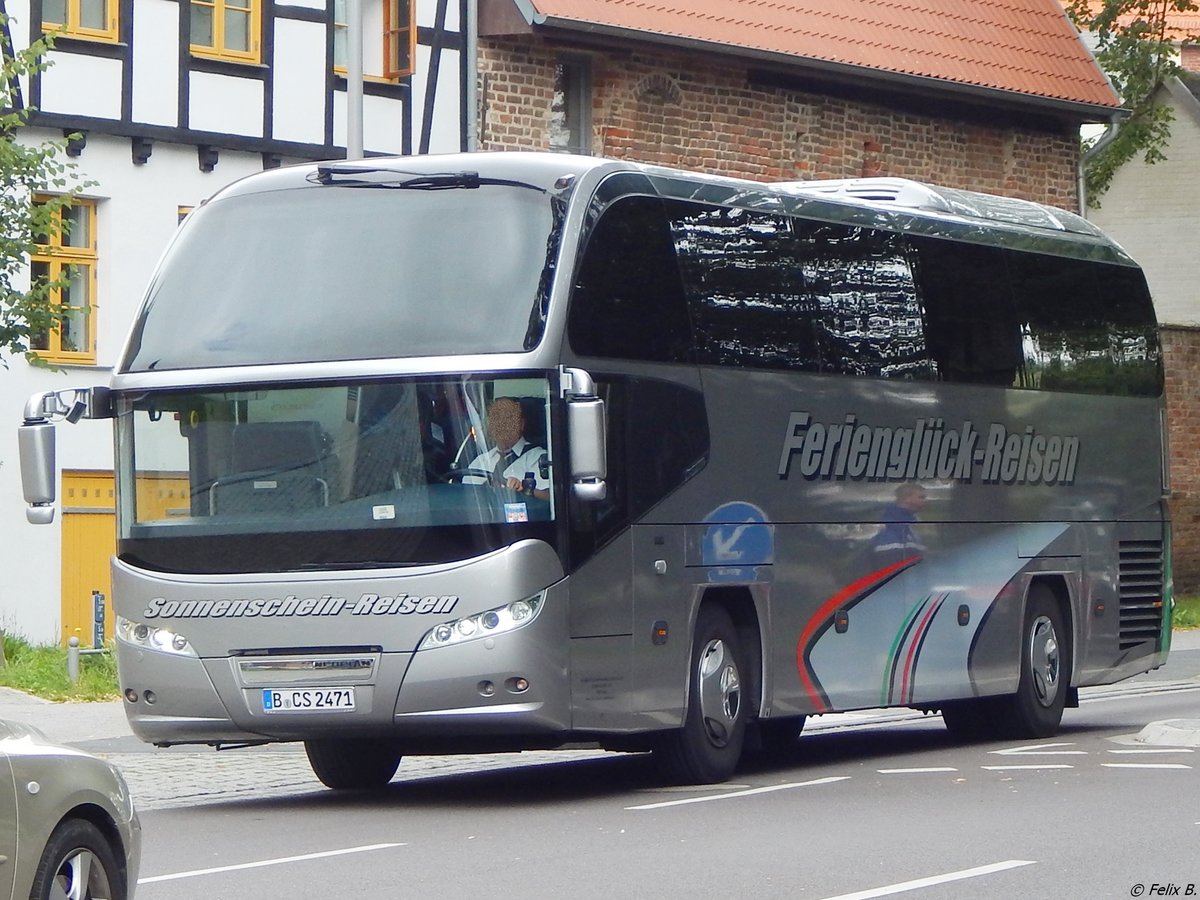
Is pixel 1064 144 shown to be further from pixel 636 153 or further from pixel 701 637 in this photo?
pixel 701 637

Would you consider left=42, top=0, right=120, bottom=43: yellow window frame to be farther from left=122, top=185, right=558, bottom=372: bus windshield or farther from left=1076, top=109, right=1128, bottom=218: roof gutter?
left=1076, top=109, right=1128, bottom=218: roof gutter

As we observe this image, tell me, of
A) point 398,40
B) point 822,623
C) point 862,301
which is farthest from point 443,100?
point 822,623

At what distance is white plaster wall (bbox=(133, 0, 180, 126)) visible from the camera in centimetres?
2852

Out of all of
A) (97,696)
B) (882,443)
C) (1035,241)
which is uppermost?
(1035,241)

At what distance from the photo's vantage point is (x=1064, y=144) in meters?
40.4

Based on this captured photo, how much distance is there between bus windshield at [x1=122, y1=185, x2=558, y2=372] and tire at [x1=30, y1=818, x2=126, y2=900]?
224 inches

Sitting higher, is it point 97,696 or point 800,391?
point 800,391

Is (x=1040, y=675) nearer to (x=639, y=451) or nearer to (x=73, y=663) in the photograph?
(x=639, y=451)

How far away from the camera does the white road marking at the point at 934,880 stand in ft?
30.6

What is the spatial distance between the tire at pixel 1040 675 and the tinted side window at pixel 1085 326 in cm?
165

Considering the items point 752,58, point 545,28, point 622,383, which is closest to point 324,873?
point 622,383

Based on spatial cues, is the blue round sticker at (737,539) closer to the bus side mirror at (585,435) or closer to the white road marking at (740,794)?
the white road marking at (740,794)

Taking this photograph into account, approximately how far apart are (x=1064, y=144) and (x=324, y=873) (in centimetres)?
3191

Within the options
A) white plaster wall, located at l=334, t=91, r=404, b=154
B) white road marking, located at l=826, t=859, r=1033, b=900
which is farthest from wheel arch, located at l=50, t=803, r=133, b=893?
white plaster wall, located at l=334, t=91, r=404, b=154
